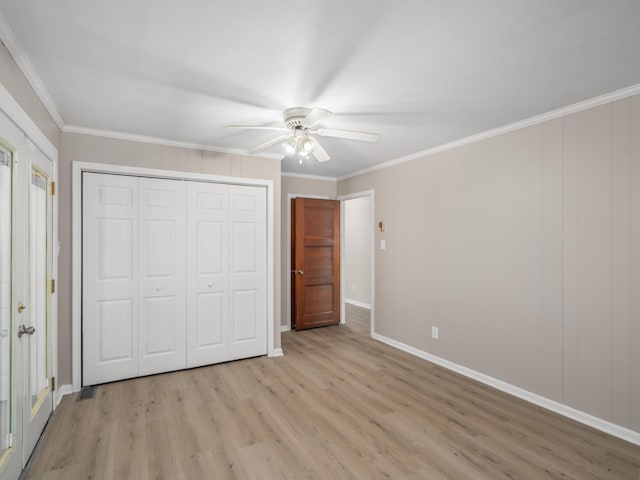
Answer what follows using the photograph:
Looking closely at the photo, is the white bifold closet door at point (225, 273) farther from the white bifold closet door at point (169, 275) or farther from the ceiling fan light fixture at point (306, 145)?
the ceiling fan light fixture at point (306, 145)

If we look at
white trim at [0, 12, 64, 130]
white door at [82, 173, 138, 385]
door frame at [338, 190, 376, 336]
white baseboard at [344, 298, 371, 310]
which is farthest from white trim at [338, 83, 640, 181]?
white trim at [0, 12, 64, 130]

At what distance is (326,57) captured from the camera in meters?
1.96

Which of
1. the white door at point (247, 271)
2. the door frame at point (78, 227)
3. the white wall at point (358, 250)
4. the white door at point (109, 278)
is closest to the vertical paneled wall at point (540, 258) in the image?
the white door at point (247, 271)

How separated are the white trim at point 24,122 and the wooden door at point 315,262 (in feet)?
10.3

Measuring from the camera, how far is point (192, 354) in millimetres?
3715

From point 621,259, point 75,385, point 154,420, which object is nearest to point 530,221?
point 621,259

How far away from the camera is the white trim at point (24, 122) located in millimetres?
1742

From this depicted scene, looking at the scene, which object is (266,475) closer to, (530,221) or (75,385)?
(75,385)

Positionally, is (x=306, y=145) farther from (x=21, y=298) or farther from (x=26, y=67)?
(x=21, y=298)

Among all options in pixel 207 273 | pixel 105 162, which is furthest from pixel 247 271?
pixel 105 162

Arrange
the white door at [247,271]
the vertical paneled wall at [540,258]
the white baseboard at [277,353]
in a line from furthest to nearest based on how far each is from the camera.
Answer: the white baseboard at [277,353] → the white door at [247,271] → the vertical paneled wall at [540,258]

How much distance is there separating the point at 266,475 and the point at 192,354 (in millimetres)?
1987

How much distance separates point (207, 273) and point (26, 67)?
7.62ft

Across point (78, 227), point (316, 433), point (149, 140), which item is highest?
point (149, 140)
